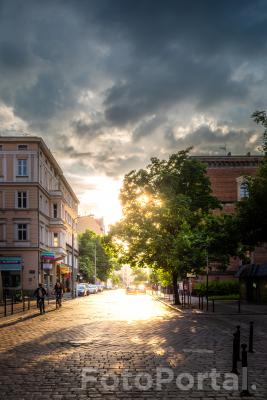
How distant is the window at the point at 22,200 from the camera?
187ft

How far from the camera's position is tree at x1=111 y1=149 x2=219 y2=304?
124ft

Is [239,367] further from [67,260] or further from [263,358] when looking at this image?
[67,260]

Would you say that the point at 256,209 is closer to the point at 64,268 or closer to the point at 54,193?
the point at 54,193

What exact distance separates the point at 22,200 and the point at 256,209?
3047 centimetres

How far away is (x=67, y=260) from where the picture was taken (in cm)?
7800

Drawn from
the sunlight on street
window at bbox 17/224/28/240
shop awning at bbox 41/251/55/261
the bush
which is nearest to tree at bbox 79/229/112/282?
shop awning at bbox 41/251/55/261

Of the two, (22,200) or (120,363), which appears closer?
(120,363)

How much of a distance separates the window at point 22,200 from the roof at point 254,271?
82.2 ft

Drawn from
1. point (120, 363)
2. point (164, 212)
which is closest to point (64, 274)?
point (164, 212)

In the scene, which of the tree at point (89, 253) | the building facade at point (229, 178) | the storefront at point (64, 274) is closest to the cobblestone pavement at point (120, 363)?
the building facade at point (229, 178)

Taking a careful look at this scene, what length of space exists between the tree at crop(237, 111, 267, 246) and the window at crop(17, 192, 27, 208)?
28.2 m

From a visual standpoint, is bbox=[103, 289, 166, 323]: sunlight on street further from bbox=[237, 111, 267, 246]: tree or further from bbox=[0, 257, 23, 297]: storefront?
bbox=[0, 257, 23, 297]: storefront

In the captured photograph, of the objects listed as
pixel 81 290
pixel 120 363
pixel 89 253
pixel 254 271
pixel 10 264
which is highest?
pixel 89 253

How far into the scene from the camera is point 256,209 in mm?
33906
